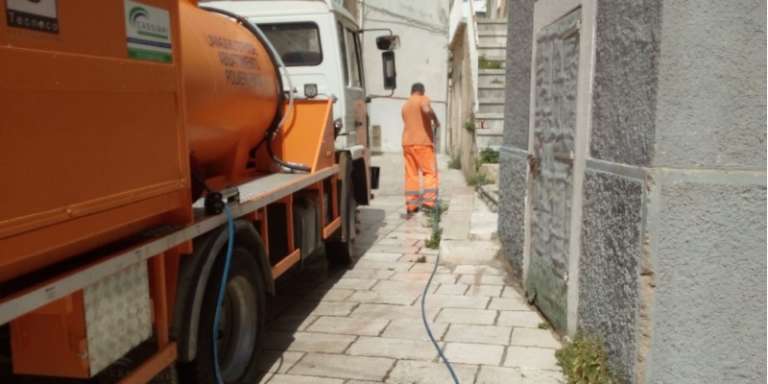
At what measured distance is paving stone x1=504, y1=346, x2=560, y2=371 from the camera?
422 centimetres

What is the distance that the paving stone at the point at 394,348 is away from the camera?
4461 millimetres

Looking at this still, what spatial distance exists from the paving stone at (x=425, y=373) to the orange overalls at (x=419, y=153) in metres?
5.84

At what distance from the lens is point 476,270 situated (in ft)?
22.0

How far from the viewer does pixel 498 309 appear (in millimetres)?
5438

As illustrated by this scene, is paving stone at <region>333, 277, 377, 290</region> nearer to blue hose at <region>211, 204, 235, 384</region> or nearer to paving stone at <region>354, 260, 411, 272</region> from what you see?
paving stone at <region>354, 260, 411, 272</region>

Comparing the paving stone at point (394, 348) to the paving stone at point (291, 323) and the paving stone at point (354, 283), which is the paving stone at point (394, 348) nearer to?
the paving stone at point (291, 323)

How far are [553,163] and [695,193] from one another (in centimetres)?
177

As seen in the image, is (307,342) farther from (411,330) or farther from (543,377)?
(543,377)

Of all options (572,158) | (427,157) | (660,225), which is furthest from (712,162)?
(427,157)

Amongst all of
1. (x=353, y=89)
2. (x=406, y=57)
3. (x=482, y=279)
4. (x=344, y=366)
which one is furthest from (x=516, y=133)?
(x=406, y=57)

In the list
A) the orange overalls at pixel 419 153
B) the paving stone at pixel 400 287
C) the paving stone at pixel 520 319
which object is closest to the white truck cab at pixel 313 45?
the paving stone at pixel 400 287

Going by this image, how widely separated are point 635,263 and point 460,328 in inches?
80.2

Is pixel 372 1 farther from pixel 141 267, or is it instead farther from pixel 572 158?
pixel 141 267

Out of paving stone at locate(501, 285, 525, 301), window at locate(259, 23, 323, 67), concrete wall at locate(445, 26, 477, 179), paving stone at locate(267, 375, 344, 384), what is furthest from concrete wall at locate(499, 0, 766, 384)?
concrete wall at locate(445, 26, 477, 179)
